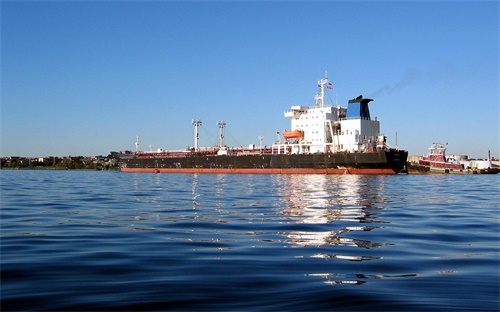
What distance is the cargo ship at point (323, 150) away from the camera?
5122 centimetres

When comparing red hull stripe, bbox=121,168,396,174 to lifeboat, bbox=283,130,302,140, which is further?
lifeboat, bbox=283,130,302,140

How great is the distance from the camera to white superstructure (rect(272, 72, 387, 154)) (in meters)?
56.8

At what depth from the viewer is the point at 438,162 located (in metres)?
69.8

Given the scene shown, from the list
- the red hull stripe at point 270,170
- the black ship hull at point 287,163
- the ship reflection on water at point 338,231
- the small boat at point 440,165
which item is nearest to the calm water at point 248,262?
the ship reflection on water at point 338,231

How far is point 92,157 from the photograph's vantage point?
614 feet

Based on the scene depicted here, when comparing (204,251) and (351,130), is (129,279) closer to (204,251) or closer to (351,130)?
(204,251)

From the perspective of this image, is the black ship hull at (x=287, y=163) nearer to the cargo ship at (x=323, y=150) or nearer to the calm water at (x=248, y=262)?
the cargo ship at (x=323, y=150)

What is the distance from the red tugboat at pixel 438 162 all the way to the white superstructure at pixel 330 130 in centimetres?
1426

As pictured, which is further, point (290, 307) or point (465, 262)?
point (465, 262)

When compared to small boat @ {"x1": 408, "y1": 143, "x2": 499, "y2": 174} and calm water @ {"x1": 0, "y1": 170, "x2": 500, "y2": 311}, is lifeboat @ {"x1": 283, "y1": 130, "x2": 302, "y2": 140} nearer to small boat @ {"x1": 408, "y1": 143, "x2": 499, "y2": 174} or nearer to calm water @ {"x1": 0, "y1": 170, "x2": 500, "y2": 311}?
small boat @ {"x1": 408, "y1": 143, "x2": 499, "y2": 174}

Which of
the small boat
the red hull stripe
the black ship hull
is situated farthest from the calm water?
the small boat

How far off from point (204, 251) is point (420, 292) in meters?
3.49

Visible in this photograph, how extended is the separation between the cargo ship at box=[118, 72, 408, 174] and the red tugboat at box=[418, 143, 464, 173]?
1356 centimetres

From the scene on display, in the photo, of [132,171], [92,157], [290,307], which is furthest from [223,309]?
[92,157]
